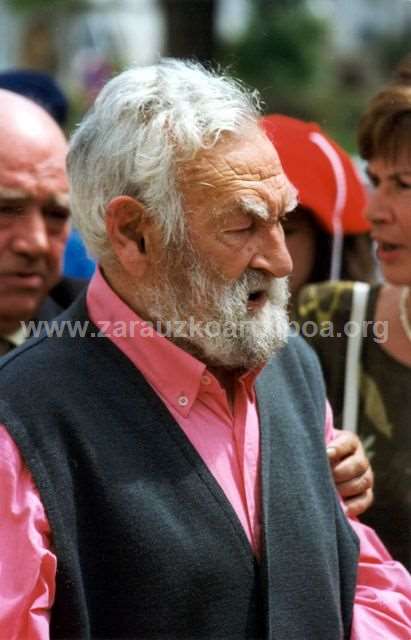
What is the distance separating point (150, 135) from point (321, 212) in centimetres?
148

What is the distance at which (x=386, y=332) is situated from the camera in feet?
9.47

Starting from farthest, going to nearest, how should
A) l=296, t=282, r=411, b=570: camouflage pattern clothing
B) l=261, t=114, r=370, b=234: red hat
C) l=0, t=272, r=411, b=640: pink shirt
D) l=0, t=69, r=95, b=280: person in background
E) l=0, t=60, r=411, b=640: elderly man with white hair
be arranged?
l=0, t=69, r=95, b=280: person in background < l=261, t=114, r=370, b=234: red hat < l=296, t=282, r=411, b=570: camouflage pattern clothing < l=0, t=60, r=411, b=640: elderly man with white hair < l=0, t=272, r=411, b=640: pink shirt

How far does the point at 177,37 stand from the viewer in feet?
29.3

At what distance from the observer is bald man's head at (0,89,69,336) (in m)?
2.89

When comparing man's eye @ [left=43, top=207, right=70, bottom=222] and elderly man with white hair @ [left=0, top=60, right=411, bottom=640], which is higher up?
man's eye @ [left=43, top=207, right=70, bottom=222]

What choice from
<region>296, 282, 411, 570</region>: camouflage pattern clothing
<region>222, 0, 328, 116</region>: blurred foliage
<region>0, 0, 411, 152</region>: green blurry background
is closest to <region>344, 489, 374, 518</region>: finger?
<region>296, 282, 411, 570</region>: camouflage pattern clothing

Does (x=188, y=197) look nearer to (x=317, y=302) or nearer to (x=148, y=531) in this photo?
(x=148, y=531)

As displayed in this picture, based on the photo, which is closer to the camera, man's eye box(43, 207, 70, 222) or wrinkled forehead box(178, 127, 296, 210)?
wrinkled forehead box(178, 127, 296, 210)

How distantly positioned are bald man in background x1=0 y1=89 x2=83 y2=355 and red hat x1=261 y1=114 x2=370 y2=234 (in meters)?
0.77

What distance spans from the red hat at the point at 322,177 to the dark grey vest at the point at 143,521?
144 centimetres

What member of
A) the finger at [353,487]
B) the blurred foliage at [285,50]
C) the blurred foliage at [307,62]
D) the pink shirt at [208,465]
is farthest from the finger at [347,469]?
the blurred foliage at [285,50]

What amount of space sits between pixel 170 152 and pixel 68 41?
347 inches

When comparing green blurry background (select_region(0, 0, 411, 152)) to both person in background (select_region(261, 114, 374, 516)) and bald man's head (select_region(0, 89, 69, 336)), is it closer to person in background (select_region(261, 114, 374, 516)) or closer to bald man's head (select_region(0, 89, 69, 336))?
person in background (select_region(261, 114, 374, 516))

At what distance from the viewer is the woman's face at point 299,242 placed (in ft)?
11.2
